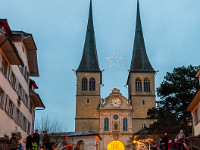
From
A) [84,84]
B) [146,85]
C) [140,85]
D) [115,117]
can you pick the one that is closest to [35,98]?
[115,117]

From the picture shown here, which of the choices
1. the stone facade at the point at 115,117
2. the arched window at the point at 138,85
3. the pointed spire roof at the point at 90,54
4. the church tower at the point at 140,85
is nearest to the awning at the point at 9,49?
the stone facade at the point at 115,117

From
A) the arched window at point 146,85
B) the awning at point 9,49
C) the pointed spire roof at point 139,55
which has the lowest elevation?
the awning at point 9,49

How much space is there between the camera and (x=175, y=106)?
47.2m

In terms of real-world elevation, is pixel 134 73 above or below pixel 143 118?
above

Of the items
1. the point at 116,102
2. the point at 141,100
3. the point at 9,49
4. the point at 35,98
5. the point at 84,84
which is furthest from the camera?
the point at 84,84

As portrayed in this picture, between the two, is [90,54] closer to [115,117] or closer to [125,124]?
[115,117]

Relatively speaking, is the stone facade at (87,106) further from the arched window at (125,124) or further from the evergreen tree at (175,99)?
the evergreen tree at (175,99)

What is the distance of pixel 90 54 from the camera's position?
247 feet

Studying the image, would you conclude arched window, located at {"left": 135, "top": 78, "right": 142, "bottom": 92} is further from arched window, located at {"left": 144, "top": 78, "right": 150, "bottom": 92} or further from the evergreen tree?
the evergreen tree

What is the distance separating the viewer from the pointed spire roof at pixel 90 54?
72.7 meters

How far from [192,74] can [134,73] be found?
2373 centimetres

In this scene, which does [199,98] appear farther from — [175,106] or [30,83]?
[175,106]

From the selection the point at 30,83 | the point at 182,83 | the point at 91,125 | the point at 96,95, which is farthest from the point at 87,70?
the point at 30,83

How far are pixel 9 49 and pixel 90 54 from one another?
176ft
